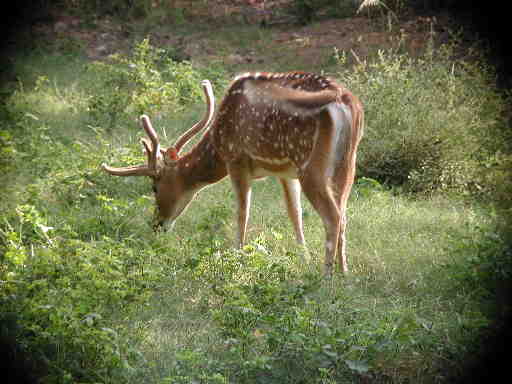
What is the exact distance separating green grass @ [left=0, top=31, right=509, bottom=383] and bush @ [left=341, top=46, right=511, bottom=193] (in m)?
0.31

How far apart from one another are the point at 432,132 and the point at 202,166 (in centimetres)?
258

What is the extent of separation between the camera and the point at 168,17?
556 inches

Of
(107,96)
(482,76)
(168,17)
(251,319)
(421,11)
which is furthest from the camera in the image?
(168,17)

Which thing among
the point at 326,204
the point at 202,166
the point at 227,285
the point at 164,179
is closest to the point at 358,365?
the point at 227,285

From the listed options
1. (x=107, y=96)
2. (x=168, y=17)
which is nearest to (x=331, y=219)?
(x=107, y=96)

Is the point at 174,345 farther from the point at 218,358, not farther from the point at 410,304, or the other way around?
the point at 410,304

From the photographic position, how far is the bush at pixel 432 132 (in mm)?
7367

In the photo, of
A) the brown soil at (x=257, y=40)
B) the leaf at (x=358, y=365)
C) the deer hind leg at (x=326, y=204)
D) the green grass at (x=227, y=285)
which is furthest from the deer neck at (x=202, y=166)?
the brown soil at (x=257, y=40)

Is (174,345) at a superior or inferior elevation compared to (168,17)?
inferior

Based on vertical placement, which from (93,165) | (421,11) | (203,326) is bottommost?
(203,326)

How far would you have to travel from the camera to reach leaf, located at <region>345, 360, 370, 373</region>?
396 cm

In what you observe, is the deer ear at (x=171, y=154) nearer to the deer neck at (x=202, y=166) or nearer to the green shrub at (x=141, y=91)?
the deer neck at (x=202, y=166)

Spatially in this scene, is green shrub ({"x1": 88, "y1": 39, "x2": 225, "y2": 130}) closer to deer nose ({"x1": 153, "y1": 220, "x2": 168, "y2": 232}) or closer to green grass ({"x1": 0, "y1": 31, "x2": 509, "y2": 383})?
green grass ({"x1": 0, "y1": 31, "x2": 509, "y2": 383})

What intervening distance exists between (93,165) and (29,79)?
4.49 meters
